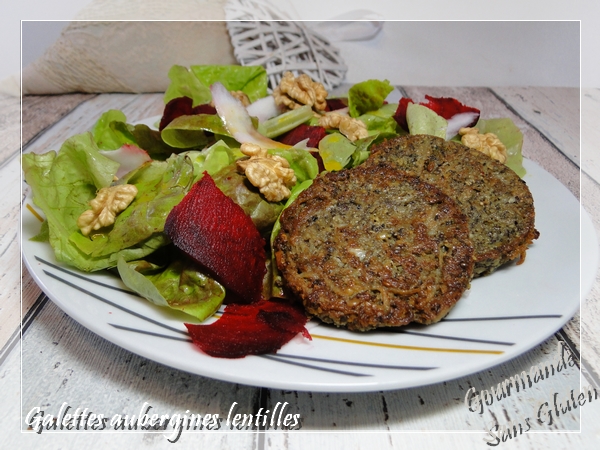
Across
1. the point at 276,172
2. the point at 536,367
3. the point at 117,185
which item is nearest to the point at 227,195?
the point at 276,172

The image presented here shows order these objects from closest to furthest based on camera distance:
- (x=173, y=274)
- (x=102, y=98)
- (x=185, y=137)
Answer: (x=173, y=274), (x=185, y=137), (x=102, y=98)

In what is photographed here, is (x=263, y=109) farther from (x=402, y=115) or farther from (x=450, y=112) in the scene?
(x=450, y=112)

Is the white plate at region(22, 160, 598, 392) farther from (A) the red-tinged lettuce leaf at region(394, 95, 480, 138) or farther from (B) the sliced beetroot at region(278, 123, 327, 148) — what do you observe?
(B) the sliced beetroot at region(278, 123, 327, 148)

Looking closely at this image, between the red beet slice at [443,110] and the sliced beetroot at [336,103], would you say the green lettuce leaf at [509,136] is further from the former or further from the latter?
the sliced beetroot at [336,103]

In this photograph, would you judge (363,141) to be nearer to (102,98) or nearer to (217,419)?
(217,419)

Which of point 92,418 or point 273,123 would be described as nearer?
point 92,418

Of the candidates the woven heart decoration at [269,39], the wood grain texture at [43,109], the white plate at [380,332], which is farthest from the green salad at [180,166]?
the wood grain texture at [43,109]
